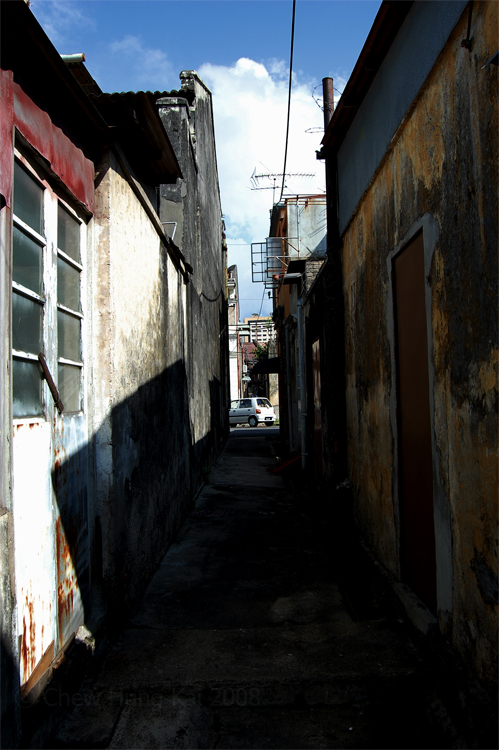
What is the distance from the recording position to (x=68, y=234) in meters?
3.05

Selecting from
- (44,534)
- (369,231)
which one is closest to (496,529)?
(44,534)

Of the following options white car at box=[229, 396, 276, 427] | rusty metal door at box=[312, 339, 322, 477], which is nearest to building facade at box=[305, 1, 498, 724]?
Result: rusty metal door at box=[312, 339, 322, 477]

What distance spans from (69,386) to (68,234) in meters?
0.87

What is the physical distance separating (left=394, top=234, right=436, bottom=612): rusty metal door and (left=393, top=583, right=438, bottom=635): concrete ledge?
1.9 inches

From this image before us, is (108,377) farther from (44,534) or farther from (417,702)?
(417,702)

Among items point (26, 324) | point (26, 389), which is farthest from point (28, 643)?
point (26, 324)

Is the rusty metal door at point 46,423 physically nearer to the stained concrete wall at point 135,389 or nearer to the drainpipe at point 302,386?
the stained concrete wall at point 135,389

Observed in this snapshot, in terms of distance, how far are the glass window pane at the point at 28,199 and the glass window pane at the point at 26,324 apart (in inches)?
14.6

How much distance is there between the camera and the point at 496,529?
2232 mm

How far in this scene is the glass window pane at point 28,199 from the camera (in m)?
2.35

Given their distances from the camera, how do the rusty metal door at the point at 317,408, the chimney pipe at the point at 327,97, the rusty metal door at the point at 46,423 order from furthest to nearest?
the rusty metal door at the point at 317,408, the chimney pipe at the point at 327,97, the rusty metal door at the point at 46,423

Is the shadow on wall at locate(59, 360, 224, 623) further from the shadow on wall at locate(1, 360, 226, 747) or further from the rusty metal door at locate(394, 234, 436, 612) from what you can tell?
the rusty metal door at locate(394, 234, 436, 612)

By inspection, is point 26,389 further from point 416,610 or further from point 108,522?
point 416,610

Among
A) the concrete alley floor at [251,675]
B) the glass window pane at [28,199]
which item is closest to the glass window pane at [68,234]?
the glass window pane at [28,199]
